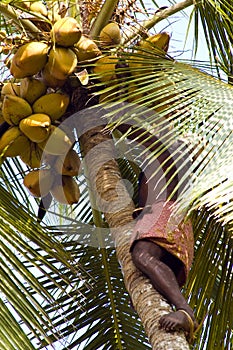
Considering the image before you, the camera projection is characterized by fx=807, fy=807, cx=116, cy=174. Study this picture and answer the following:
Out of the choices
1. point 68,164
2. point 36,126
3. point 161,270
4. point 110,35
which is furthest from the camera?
point 110,35

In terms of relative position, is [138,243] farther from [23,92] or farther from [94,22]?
[94,22]

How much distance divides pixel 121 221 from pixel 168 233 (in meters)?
0.26

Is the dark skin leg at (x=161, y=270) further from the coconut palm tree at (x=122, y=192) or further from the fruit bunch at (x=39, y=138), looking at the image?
the fruit bunch at (x=39, y=138)

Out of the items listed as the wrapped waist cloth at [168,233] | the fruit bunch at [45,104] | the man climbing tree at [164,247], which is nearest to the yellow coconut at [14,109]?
the fruit bunch at [45,104]

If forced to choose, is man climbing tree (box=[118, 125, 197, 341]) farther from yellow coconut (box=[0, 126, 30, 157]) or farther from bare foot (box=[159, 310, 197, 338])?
yellow coconut (box=[0, 126, 30, 157])

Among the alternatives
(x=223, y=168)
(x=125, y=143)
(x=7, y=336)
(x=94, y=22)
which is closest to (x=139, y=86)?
(x=94, y=22)

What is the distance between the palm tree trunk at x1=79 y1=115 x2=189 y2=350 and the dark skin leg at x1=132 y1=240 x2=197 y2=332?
0.04 m

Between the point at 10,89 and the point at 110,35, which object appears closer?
the point at 10,89

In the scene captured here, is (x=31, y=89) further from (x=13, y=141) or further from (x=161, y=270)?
(x=161, y=270)

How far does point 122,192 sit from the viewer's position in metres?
3.74

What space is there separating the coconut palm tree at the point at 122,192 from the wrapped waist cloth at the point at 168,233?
104 mm

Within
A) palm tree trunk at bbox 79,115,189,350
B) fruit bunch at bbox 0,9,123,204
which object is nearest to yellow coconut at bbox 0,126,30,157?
fruit bunch at bbox 0,9,123,204

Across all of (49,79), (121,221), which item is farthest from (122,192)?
(49,79)

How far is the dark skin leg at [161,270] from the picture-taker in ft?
10.4
